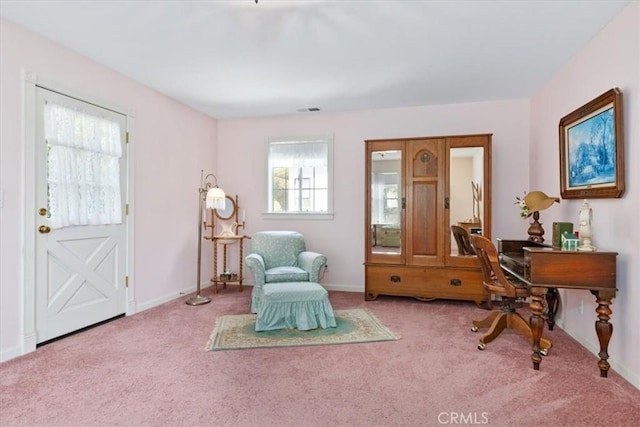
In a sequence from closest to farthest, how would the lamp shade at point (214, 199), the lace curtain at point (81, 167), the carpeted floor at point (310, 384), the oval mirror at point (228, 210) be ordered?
1. the carpeted floor at point (310, 384)
2. the lace curtain at point (81, 167)
3. the lamp shade at point (214, 199)
4. the oval mirror at point (228, 210)

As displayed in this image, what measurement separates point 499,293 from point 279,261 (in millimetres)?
2325

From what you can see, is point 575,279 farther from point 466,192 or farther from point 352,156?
point 352,156

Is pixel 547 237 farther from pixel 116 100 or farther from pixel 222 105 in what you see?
pixel 116 100

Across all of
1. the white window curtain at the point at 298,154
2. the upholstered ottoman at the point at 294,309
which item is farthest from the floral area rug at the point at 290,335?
the white window curtain at the point at 298,154

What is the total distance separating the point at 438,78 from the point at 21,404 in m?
4.21

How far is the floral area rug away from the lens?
9.70 ft

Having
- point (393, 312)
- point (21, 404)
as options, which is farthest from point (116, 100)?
point (393, 312)

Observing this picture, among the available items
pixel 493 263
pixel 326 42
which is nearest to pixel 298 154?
pixel 326 42

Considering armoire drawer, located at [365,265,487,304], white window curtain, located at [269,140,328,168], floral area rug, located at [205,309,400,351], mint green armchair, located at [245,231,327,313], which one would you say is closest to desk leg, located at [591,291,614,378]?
floral area rug, located at [205,309,400,351]

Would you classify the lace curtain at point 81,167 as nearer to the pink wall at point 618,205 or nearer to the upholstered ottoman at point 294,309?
the upholstered ottoman at point 294,309

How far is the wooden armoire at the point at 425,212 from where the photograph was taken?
4.07 meters

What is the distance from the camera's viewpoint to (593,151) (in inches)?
108

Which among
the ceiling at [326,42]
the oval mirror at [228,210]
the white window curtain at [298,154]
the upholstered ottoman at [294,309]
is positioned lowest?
the upholstered ottoman at [294,309]

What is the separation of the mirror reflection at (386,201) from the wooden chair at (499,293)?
4.36 feet
